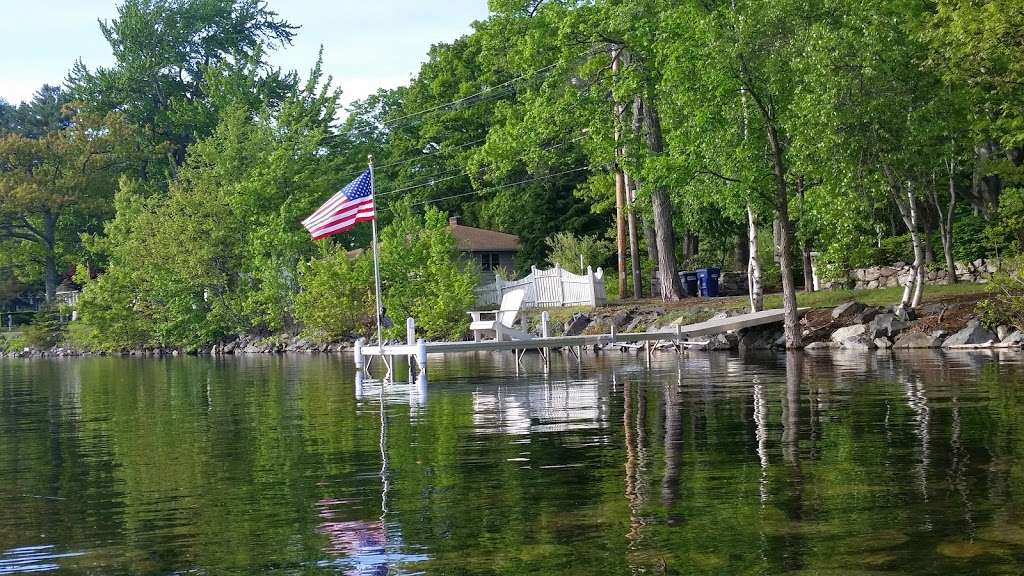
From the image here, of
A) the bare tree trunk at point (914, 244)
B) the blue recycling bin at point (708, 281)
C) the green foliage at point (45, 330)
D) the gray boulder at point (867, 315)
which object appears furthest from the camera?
the green foliage at point (45, 330)

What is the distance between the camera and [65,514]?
1066cm

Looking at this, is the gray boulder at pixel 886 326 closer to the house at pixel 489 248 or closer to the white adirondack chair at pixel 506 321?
the white adirondack chair at pixel 506 321

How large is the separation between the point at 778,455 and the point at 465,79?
5395 centimetres

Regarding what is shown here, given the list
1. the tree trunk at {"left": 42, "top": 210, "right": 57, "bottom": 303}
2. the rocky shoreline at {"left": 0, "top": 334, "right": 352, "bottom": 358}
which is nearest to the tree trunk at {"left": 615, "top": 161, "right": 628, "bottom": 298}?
the rocky shoreline at {"left": 0, "top": 334, "right": 352, "bottom": 358}

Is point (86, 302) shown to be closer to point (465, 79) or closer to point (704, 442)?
point (465, 79)

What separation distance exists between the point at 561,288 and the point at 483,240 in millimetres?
16964

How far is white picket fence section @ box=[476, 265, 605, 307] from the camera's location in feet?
146

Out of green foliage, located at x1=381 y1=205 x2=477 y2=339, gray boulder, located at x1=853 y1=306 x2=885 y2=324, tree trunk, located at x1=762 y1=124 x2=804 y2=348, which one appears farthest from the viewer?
green foliage, located at x1=381 y1=205 x2=477 y2=339

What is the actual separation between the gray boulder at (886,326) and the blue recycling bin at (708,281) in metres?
11.3

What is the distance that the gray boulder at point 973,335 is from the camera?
2916 centimetres

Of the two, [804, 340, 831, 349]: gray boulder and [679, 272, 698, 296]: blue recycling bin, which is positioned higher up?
[679, 272, 698, 296]: blue recycling bin

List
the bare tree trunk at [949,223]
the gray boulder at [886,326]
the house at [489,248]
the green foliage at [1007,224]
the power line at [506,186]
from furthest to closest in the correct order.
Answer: the house at [489,248], the power line at [506,186], the bare tree trunk at [949,223], the green foliage at [1007,224], the gray boulder at [886,326]

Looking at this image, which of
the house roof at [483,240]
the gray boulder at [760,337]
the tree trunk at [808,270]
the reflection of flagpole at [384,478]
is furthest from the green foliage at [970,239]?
the house roof at [483,240]

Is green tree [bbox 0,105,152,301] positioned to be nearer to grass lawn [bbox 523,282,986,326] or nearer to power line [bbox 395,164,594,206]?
power line [bbox 395,164,594,206]
